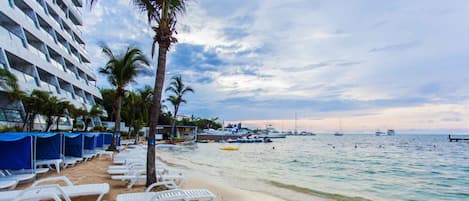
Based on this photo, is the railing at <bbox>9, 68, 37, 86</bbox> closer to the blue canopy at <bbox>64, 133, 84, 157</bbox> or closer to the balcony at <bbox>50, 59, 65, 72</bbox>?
the balcony at <bbox>50, 59, 65, 72</bbox>

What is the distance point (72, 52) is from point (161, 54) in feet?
109

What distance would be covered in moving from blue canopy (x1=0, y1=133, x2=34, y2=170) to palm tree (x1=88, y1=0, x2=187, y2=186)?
114 inches

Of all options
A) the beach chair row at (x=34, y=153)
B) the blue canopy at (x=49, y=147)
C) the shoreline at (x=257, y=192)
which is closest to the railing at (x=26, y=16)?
the beach chair row at (x=34, y=153)

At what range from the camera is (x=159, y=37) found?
6.13 metres

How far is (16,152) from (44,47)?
2174cm

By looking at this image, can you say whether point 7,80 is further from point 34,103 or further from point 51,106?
point 51,106

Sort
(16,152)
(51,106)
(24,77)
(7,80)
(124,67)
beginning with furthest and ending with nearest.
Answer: (24,77) → (124,67) → (51,106) → (7,80) → (16,152)

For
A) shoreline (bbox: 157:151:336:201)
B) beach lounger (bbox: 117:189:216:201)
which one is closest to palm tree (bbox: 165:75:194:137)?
shoreline (bbox: 157:151:336:201)

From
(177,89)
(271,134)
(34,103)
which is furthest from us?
(271,134)

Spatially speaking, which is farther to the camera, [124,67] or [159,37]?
[124,67]

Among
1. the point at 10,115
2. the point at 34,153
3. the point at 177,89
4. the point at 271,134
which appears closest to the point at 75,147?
the point at 34,153

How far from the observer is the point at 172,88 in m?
39.2

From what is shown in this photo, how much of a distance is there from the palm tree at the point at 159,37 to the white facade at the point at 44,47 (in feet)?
45.1

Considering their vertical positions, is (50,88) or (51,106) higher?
(50,88)
